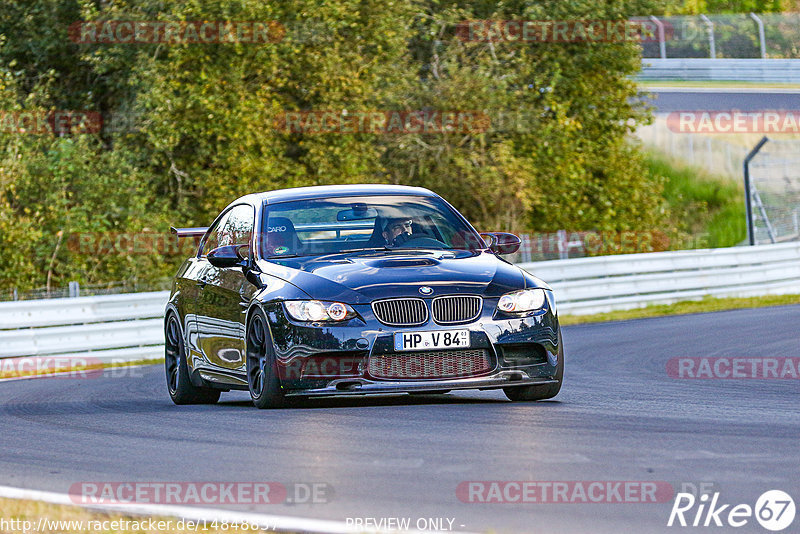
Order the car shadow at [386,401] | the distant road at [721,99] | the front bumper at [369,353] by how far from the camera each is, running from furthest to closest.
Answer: the distant road at [721,99], the car shadow at [386,401], the front bumper at [369,353]

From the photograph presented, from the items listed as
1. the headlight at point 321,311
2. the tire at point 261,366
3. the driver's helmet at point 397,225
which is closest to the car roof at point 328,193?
the driver's helmet at point 397,225

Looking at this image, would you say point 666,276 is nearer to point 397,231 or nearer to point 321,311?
point 397,231

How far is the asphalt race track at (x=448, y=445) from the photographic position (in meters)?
5.66

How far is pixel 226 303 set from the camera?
1020 centimetres

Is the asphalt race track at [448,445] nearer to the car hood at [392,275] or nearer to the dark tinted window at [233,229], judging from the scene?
the car hood at [392,275]

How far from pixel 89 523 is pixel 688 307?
18389 millimetres

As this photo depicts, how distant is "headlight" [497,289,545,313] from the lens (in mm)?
9078

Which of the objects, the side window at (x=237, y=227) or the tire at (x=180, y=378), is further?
the tire at (x=180, y=378)

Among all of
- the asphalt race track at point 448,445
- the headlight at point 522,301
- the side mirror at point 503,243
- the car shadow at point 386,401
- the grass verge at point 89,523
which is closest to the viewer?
the grass verge at point 89,523

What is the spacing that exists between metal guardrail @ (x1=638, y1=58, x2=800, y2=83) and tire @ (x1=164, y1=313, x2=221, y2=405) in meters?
36.5

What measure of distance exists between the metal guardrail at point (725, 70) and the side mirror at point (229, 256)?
3761 centimetres

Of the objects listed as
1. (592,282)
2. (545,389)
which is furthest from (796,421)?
(592,282)

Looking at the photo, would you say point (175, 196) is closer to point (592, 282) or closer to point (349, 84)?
point (349, 84)

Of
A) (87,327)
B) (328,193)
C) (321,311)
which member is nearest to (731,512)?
(321,311)
